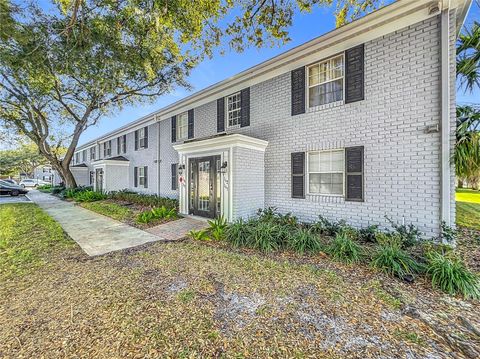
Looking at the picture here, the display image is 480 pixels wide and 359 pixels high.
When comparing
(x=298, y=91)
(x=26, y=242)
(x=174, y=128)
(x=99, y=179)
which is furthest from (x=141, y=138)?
(x=298, y=91)

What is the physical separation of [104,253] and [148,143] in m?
11.1

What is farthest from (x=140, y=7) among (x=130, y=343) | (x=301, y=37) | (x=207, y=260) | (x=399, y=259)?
(x=399, y=259)

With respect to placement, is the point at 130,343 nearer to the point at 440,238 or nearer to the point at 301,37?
the point at 440,238

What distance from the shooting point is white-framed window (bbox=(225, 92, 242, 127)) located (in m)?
9.95

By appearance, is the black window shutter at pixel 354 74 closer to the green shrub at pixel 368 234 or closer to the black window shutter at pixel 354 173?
the black window shutter at pixel 354 173

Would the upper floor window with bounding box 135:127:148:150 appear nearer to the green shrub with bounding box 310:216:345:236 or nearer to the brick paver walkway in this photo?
the brick paver walkway

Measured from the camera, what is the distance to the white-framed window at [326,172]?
7.09 metres

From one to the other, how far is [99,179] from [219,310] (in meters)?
19.5

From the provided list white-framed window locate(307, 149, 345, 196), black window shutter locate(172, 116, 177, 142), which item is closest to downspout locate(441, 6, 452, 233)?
white-framed window locate(307, 149, 345, 196)

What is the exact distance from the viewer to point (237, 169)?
25.6 feet

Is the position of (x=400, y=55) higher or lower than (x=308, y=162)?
higher

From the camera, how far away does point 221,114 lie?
10484mm

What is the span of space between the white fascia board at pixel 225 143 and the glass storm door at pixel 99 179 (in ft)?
41.9

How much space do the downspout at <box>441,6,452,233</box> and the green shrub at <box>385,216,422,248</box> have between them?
2.15ft
